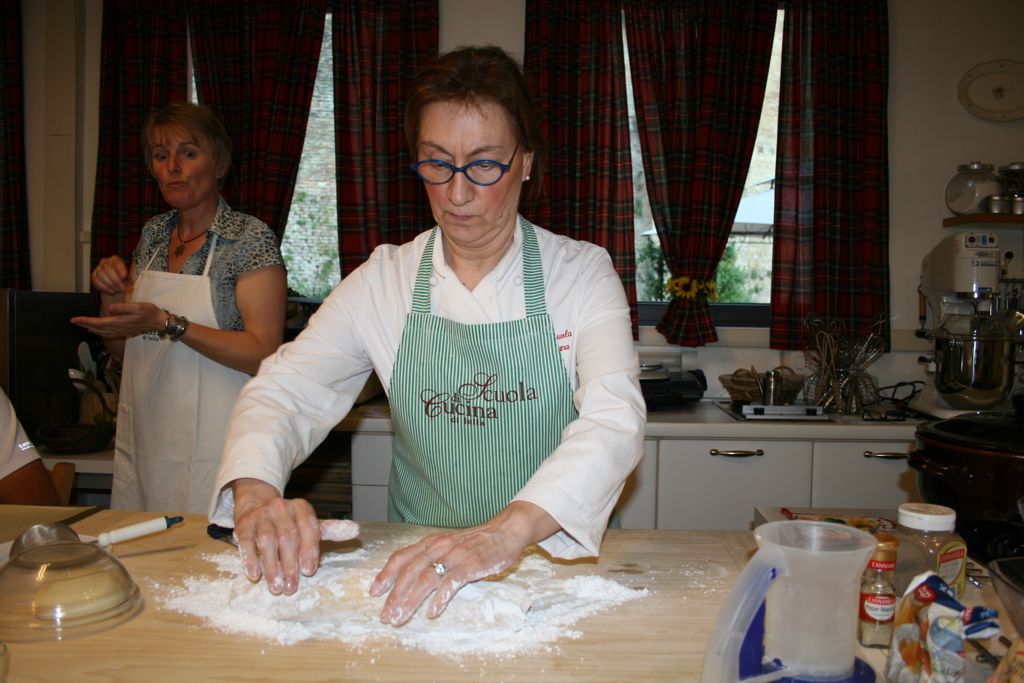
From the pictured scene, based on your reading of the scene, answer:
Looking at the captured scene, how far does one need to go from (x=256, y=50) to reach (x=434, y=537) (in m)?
2.90

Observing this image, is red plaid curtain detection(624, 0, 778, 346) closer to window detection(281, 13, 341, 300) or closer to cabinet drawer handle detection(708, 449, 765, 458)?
cabinet drawer handle detection(708, 449, 765, 458)

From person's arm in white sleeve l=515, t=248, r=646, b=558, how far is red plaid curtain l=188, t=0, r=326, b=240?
2.32m

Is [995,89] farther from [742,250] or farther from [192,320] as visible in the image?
[192,320]

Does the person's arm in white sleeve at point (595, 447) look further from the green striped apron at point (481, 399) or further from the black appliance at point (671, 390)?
the black appliance at point (671, 390)

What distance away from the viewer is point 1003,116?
11.2ft

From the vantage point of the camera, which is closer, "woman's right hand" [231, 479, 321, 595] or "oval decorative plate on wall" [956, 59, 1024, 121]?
"woman's right hand" [231, 479, 321, 595]

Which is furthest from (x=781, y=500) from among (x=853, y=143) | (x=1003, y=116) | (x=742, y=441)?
(x=1003, y=116)

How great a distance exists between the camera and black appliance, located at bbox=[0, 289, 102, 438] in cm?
280

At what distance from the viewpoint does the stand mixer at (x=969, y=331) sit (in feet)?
8.95

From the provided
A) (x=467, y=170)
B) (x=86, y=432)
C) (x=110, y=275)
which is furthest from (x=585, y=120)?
(x=86, y=432)

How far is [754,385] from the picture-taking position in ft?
10.5

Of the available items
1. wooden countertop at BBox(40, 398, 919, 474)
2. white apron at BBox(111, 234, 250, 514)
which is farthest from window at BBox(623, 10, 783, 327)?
white apron at BBox(111, 234, 250, 514)

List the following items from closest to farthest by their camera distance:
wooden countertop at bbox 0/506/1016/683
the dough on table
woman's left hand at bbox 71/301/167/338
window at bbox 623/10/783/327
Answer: wooden countertop at bbox 0/506/1016/683 → the dough on table → woman's left hand at bbox 71/301/167/338 → window at bbox 623/10/783/327

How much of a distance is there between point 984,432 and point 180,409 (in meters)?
1.98
